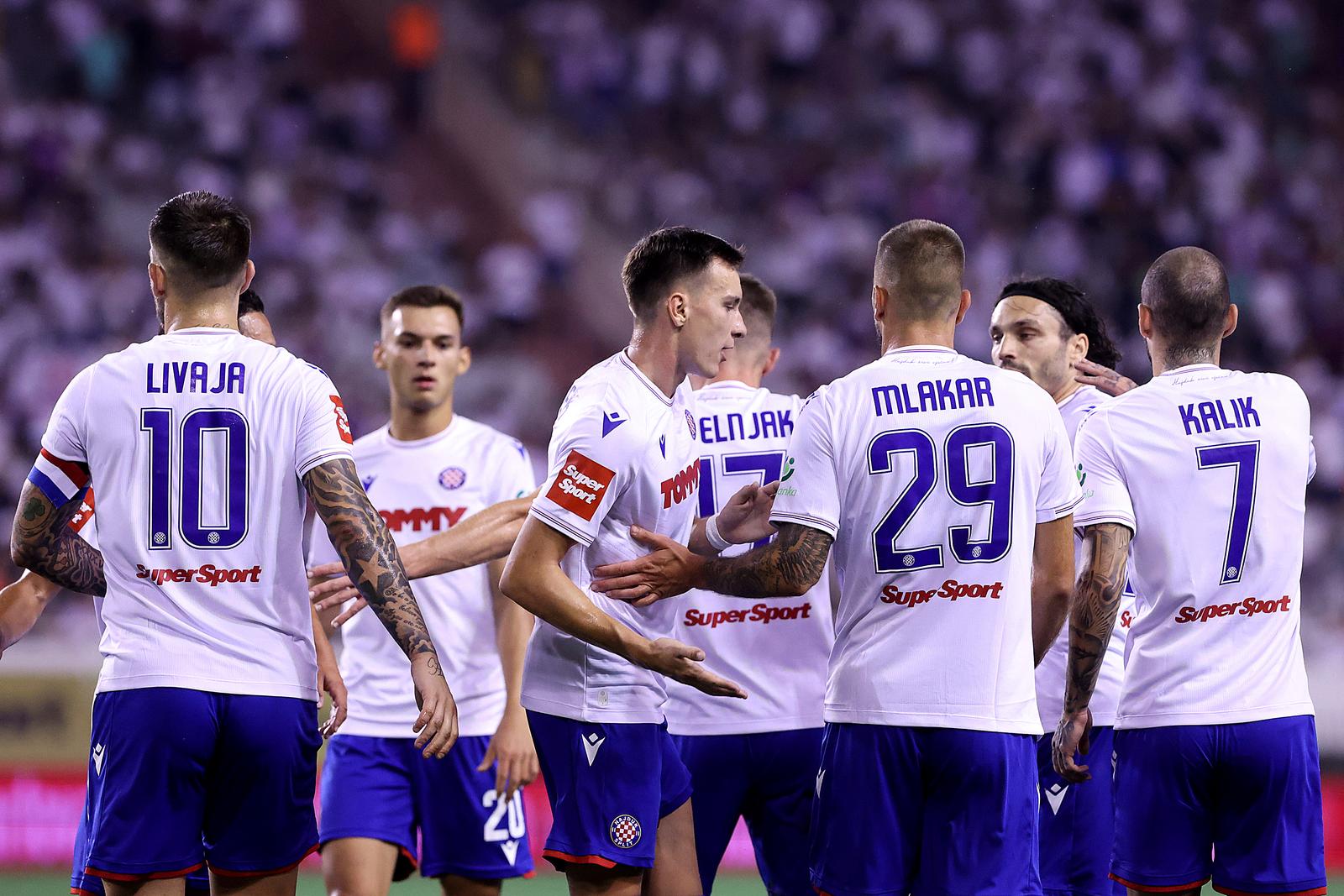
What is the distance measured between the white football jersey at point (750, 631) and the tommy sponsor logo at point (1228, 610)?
4.46 ft

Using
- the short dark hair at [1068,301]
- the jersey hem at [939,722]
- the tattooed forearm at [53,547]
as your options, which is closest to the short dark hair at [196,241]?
the tattooed forearm at [53,547]

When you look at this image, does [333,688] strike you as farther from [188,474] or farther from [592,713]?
[188,474]

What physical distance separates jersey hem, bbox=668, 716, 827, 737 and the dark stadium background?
30.4 ft

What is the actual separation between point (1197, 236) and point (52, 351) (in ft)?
40.9

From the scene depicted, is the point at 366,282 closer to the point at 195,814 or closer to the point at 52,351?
the point at 52,351

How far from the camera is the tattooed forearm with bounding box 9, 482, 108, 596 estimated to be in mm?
4551

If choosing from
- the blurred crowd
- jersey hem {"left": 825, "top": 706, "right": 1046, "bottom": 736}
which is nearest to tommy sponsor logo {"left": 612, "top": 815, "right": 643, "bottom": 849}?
jersey hem {"left": 825, "top": 706, "right": 1046, "bottom": 736}

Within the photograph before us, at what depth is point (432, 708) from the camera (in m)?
4.38

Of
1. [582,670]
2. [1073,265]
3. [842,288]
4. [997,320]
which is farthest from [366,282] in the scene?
[582,670]

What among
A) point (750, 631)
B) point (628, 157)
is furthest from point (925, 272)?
point (628, 157)

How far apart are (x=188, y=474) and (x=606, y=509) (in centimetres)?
123

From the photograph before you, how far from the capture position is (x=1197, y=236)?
56.9 feet

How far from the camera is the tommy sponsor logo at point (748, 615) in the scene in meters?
5.77

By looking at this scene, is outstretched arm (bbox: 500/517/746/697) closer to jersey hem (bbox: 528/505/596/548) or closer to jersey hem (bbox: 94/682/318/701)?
jersey hem (bbox: 528/505/596/548)
